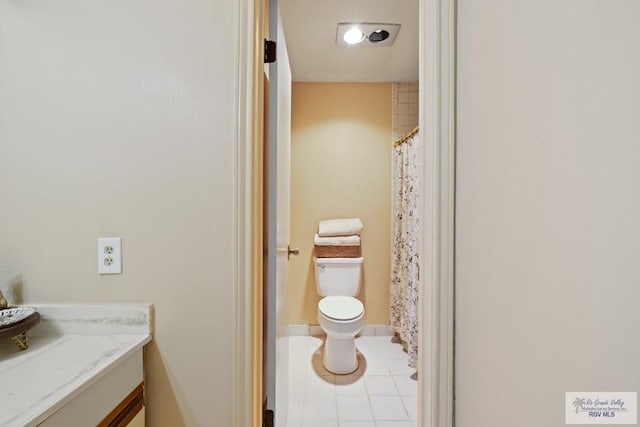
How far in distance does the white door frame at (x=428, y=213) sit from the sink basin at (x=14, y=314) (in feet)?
1.90

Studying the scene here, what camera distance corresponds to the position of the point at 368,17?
1819mm

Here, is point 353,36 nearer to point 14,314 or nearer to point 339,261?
point 339,261

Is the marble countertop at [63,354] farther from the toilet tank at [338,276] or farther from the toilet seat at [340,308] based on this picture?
the toilet tank at [338,276]

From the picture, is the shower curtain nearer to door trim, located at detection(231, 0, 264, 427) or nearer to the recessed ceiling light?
the recessed ceiling light

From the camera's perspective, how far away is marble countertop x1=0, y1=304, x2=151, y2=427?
613 mm

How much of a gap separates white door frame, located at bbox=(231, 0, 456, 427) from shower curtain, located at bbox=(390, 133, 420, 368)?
1.25 m

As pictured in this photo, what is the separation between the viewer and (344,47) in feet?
7.07

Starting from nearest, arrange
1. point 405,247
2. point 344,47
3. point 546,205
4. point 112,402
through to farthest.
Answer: point 546,205 < point 112,402 < point 344,47 < point 405,247

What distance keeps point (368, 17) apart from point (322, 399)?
239 centimetres

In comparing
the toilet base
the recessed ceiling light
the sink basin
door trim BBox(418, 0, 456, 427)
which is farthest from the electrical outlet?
the recessed ceiling light

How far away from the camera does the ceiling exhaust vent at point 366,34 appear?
1896mm

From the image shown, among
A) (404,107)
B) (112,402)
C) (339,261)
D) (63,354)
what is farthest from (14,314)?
(404,107)

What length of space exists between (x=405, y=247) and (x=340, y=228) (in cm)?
58

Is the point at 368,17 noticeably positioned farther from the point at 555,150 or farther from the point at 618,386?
the point at 618,386
